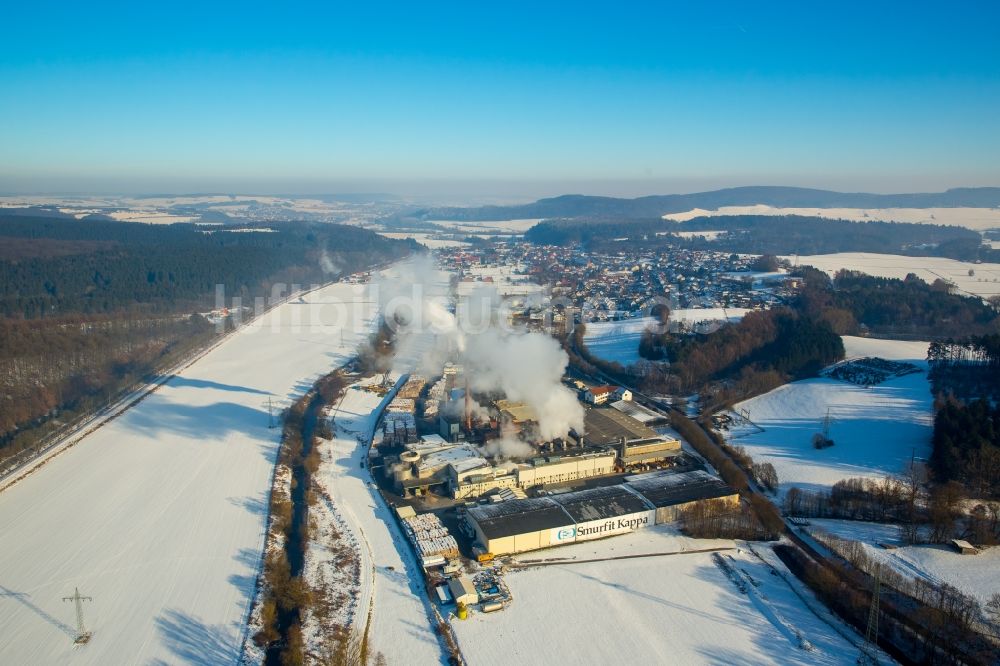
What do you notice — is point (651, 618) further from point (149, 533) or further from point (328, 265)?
point (328, 265)

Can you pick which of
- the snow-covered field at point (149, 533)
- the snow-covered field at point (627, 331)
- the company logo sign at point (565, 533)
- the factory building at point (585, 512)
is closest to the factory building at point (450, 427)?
the factory building at point (585, 512)

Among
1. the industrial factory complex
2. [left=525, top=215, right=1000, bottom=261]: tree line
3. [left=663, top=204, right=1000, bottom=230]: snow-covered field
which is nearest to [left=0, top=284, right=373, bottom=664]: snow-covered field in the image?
the industrial factory complex

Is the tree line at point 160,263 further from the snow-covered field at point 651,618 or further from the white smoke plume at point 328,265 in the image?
the snow-covered field at point 651,618

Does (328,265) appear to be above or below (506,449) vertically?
above

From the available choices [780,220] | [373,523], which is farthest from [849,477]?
[780,220]

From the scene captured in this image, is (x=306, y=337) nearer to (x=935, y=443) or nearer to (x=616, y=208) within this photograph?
(x=935, y=443)

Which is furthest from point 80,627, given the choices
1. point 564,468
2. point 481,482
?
point 564,468

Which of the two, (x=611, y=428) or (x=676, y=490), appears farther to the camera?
(x=611, y=428)
